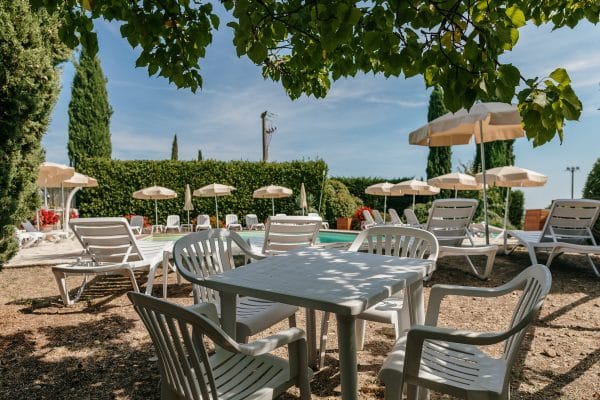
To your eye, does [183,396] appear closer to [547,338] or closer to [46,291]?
[547,338]

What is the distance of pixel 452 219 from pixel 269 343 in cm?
509

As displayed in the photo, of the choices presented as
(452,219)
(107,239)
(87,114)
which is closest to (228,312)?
(107,239)

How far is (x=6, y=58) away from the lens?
3.84 metres

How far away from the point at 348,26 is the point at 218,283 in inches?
63.2

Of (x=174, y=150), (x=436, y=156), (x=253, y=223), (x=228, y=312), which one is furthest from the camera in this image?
(x=174, y=150)

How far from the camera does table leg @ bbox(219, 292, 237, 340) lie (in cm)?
218

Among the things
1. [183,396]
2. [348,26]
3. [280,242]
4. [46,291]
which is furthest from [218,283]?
[46,291]

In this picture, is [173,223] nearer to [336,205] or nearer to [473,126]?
[336,205]

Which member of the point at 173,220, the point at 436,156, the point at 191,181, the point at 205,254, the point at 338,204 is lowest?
the point at 173,220

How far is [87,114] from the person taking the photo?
64.5ft

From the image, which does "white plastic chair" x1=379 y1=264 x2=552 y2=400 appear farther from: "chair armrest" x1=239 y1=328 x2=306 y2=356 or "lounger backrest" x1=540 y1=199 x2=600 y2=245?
"lounger backrest" x1=540 y1=199 x2=600 y2=245

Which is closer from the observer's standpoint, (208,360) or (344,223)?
(208,360)

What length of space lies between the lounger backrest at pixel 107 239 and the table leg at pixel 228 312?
2733 mm

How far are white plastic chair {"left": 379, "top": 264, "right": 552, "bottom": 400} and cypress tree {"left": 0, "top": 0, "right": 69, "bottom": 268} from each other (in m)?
4.39
